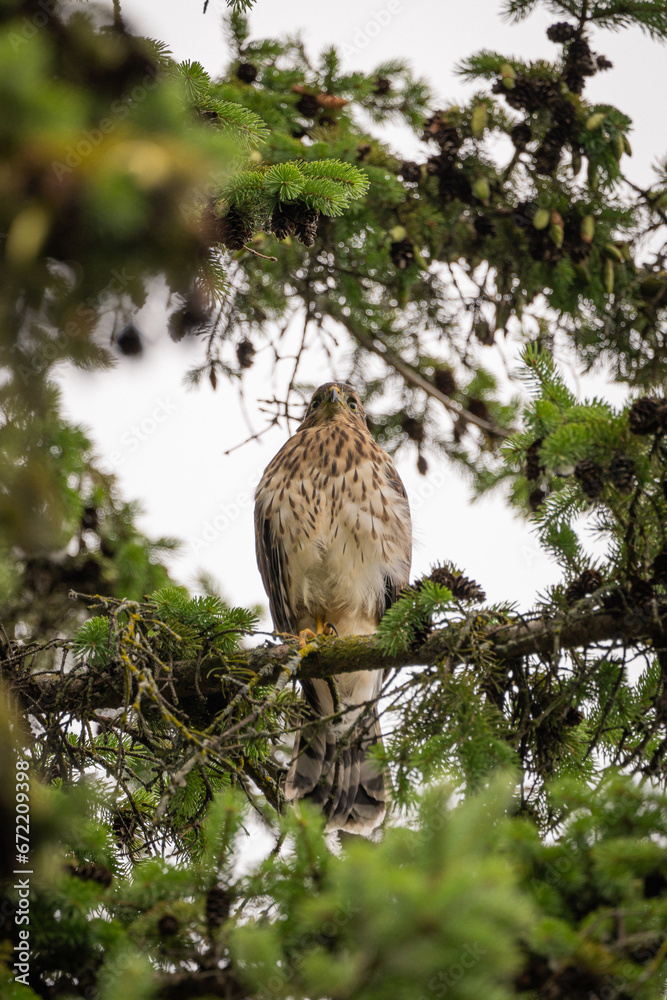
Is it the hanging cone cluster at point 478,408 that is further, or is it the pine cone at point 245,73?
the hanging cone cluster at point 478,408

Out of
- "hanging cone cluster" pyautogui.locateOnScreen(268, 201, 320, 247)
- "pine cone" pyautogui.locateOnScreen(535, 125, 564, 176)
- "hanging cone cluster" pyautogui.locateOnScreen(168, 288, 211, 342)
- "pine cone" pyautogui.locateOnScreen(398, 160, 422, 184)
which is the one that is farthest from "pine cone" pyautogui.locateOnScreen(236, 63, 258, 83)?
"hanging cone cluster" pyautogui.locateOnScreen(168, 288, 211, 342)

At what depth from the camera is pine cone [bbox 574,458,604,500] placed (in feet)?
7.02

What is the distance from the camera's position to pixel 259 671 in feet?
8.97

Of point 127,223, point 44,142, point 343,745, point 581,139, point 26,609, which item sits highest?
point 581,139

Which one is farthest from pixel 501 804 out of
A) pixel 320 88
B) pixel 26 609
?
pixel 320 88

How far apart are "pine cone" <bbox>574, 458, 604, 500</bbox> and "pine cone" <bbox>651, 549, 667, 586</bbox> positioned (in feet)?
0.74

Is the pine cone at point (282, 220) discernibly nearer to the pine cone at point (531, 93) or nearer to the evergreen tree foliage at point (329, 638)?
the evergreen tree foliage at point (329, 638)

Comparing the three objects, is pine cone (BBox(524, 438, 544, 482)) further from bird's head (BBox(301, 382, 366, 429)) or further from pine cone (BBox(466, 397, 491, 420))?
pine cone (BBox(466, 397, 491, 420))

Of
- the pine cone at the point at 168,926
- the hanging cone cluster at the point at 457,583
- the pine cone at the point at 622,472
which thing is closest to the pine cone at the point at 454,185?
the hanging cone cluster at the point at 457,583

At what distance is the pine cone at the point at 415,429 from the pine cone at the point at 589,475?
2.56m

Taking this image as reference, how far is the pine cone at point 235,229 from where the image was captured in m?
Answer: 2.39

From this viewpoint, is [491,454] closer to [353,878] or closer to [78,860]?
[78,860]

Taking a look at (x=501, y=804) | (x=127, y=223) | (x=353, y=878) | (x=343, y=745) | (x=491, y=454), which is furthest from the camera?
(x=491, y=454)

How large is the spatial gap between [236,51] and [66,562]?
8.45 ft
